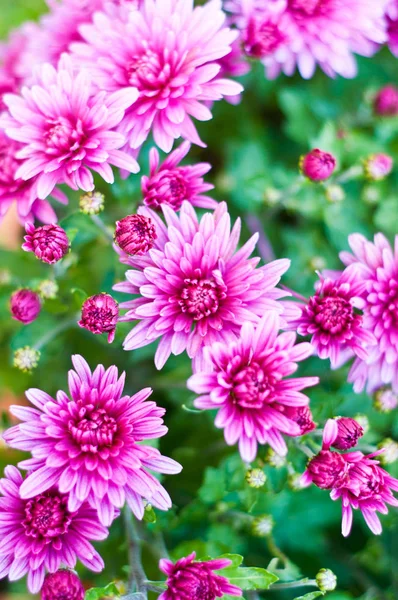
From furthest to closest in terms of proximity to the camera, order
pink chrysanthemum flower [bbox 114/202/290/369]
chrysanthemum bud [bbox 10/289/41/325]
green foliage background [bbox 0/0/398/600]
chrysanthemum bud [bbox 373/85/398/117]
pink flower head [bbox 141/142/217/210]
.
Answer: chrysanthemum bud [bbox 373/85/398/117] → green foliage background [bbox 0/0/398/600] → chrysanthemum bud [bbox 10/289/41/325] → pink flower head [bbox 141/142/217/210] → pink chrysanthemum flower [bbox 114/202/290/369]

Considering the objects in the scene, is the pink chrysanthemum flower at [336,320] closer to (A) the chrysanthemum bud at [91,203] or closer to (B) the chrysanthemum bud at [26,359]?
(A) the chrysanthemum bud at [91,203]

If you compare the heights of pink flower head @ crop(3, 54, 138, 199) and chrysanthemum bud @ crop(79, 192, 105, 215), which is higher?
pink flower head @ crop(3, 54, 138, 199)

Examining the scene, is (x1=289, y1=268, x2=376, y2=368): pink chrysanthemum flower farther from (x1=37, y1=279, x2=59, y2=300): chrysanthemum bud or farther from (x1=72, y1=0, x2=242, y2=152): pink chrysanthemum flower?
(x1=37, y1=279, x2=59, y2=300): chrysanthemum bud

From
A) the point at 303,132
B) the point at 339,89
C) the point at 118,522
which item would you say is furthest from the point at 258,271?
the point at 339,89

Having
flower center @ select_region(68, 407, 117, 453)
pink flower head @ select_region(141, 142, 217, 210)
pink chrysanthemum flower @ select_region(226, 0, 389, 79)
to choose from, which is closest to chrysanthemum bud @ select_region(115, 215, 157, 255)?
pink flower head @ select_region(141, 142, 217, 210)

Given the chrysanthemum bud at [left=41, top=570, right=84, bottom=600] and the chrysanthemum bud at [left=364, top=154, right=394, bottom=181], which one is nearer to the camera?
the chrysanthemum bud at [left=41, top=570, right=84, bottom=600]

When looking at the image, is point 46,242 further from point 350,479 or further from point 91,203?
point 350,479

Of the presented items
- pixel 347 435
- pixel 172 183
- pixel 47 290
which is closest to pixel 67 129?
pixel 172 183
